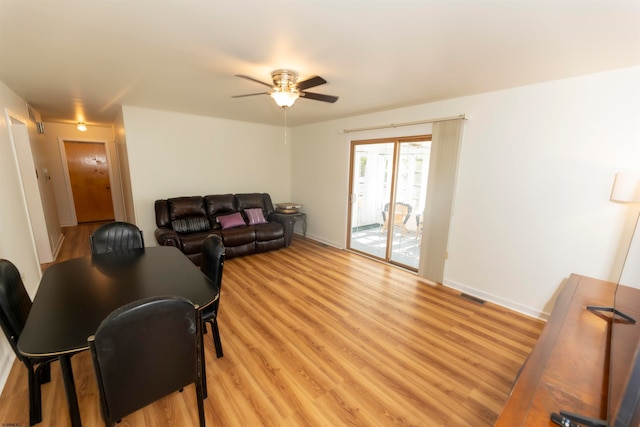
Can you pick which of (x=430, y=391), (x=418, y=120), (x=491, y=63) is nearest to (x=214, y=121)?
(x=418, y=120)

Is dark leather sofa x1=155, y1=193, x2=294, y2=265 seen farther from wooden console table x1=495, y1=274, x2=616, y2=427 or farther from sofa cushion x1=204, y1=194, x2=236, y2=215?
wooden console table x1=495, y1=274, x2=616, y2=427

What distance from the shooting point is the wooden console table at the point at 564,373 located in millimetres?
1004

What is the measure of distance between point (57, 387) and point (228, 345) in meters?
1.12

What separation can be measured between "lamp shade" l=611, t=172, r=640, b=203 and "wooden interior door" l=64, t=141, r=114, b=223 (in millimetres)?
9005

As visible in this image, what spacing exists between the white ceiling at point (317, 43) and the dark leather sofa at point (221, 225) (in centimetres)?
191

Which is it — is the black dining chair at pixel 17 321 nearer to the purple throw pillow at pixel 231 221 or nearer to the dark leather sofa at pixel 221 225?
the dark leather sofa at pixel 221 225

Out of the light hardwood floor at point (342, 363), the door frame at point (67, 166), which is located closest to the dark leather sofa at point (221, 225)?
the light hardwood floor at point (342, 363)

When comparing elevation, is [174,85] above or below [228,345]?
above

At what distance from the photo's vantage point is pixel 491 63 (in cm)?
206

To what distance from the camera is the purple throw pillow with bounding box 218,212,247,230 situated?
14.5ft

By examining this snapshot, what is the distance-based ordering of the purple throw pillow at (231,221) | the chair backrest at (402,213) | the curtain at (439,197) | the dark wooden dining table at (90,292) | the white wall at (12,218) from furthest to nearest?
1. the purple throw pillow at (231,221)
2. the chair backrest at (402,213)
3. the curtain at (439,197)
4. the white wall at (12,218)
5. the dark wooden dining table at (90,292)

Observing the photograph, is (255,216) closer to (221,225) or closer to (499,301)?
(221,225)

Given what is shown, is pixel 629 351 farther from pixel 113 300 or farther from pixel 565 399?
pixel 113 300

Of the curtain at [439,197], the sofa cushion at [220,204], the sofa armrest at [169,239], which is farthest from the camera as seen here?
the sofa cushion at [220,204]
